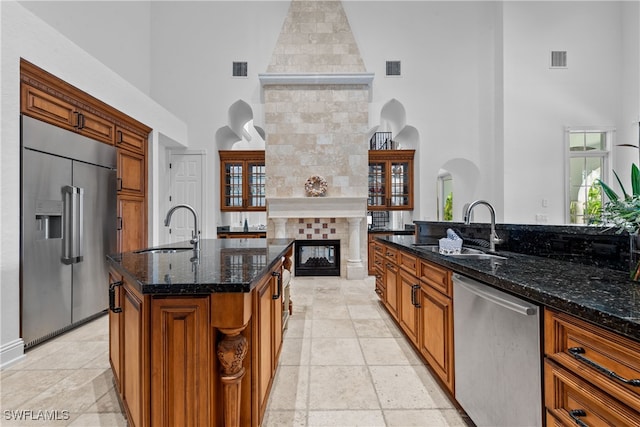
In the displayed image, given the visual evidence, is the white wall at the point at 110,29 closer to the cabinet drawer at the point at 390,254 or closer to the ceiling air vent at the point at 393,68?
the ceiling air vent at the point at 393,68

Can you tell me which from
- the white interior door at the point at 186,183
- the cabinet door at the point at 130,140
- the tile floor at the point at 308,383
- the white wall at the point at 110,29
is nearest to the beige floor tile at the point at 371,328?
the tile floor at the point at 308,383

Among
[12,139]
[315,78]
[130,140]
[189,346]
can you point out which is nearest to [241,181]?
[130,140]

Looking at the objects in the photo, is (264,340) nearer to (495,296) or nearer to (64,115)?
(495,296)

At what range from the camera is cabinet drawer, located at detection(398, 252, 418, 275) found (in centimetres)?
228

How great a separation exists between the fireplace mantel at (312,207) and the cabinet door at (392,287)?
2.06 m

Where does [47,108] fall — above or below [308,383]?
above

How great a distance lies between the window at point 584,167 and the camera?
5.12 meters

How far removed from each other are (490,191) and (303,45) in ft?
14.1

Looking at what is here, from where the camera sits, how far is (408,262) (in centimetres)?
247

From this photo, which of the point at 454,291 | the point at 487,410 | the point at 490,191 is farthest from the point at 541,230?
the point at 490,191

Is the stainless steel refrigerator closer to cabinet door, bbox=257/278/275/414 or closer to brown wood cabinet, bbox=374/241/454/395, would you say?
cabinet door, bbox=257/278/275/414

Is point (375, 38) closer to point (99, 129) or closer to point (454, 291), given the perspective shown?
point (99, 129)

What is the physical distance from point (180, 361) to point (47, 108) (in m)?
2.81

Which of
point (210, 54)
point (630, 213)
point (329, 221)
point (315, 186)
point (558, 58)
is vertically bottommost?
point (329, 221)
